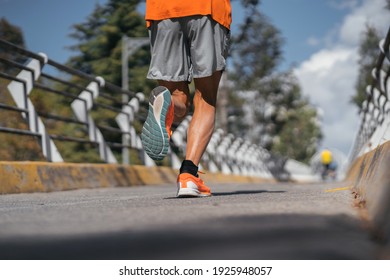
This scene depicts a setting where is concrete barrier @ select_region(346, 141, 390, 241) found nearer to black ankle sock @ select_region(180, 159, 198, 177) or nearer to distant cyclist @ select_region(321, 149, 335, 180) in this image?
→ black ankle sock @ select_region(180, 159, 198, 177)

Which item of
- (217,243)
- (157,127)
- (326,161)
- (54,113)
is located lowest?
(217,243)

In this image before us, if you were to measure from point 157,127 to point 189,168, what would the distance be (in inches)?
13.8

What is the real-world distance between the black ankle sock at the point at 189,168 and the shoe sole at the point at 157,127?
0.64 ft

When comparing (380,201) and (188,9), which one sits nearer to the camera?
(380,201)

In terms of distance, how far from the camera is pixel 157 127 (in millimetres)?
4312

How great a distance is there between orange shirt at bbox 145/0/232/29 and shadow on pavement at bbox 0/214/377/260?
2.22 metres

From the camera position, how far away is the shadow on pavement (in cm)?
201

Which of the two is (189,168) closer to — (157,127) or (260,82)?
(157,127)

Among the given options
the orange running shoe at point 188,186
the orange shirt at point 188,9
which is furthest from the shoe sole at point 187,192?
the orange shirt at point 188,9

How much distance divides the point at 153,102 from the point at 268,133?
6878cm

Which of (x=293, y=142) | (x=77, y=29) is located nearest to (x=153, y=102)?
(x=77, y=29)

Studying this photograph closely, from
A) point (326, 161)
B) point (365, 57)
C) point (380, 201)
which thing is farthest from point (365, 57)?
point (380, 201)

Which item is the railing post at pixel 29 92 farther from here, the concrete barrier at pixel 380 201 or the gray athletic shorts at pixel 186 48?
the concrete barrier at pixel 380 201
